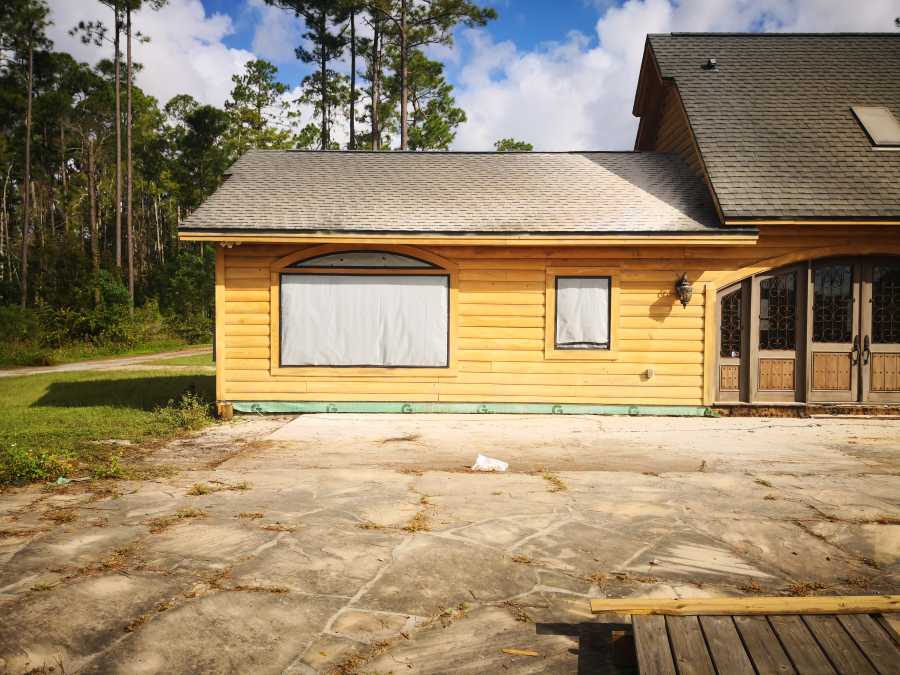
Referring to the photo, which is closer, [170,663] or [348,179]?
[170,663]

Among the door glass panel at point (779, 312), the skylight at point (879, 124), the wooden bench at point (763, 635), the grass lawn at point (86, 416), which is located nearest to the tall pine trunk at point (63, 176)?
the grass lawn at point (86, 416)

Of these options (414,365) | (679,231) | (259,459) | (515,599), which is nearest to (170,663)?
(515,599)

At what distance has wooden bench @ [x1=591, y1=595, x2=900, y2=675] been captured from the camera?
7.69 feet

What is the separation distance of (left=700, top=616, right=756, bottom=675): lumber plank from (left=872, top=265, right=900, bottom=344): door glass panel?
29.0ft

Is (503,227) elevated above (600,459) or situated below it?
above

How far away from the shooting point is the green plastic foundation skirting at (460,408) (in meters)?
9.41

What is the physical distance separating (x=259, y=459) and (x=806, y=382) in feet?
27.1

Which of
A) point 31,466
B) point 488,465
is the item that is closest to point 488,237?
point 488,465

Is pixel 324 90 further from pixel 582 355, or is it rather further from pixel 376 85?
pixel 582 355

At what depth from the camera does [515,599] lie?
3.18m

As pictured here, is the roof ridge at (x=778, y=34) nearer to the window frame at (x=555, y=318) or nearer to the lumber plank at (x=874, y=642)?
the window frame at (x=555, y=318)

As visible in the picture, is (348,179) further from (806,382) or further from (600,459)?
(806,382)

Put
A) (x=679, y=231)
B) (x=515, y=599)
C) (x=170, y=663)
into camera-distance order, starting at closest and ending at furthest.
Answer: (x=170, y=663) < (x=515, y=599) < (x=679, y=231)

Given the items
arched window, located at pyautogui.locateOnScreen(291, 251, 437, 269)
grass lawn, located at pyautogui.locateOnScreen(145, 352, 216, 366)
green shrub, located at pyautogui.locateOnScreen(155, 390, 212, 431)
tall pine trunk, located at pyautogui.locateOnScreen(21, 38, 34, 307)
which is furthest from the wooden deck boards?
tall pine trunk, located at pyautogui.locateOnScreen(21, 38, 34, 307)
